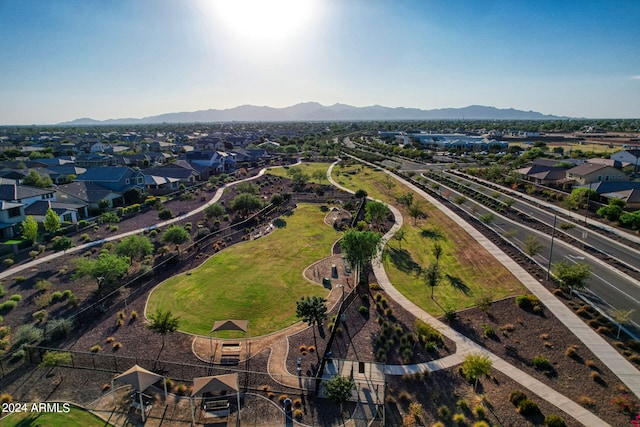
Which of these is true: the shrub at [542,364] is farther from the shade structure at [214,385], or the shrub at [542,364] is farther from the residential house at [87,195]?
the residential house at [87,195]

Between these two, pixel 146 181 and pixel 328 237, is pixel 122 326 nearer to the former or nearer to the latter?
pixel 328 237

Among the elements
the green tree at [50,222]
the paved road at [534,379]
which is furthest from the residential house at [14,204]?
the paved road at [534,379]

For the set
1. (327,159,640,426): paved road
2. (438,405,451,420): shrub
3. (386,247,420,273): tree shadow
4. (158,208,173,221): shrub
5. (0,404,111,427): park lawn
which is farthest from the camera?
(158,208,173,221): shrub

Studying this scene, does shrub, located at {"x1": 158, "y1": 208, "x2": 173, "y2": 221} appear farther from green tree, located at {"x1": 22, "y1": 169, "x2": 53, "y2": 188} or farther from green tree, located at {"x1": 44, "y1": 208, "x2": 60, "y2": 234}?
green tree, located at {"x1": 22, "y1": 169, "x2": 53, "y2": 188}

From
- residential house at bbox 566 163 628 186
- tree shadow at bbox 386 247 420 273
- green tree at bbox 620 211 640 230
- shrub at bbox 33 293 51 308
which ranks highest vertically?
residential house at bbox 566 163 628 186

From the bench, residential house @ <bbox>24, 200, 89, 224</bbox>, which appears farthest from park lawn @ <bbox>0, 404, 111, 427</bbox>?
residential house @ <bbox>24, 200, 89, 224</bbox>

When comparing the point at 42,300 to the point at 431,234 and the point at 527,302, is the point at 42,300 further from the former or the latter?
the point at 431,234

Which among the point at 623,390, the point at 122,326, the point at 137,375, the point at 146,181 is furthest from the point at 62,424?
the point at 146,181
